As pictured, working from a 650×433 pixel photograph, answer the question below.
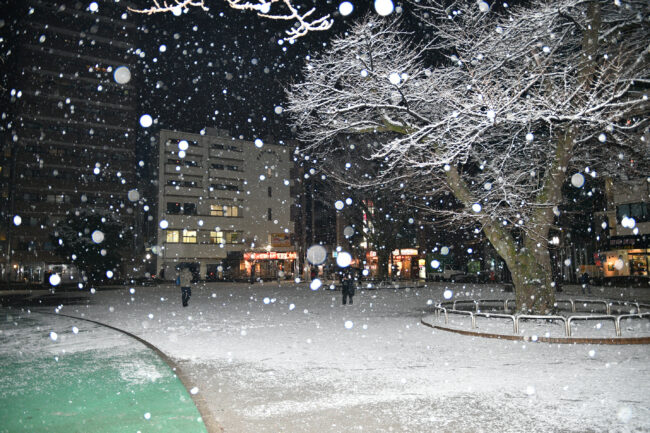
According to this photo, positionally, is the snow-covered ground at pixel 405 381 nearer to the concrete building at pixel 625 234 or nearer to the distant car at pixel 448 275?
the concrete building at pixel 625 234

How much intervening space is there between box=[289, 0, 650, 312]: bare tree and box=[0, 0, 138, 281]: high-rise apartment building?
154 ft

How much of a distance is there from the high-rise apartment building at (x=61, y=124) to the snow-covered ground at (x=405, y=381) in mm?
48658

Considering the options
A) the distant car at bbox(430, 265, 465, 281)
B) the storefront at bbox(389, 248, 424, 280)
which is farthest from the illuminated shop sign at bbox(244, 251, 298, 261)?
the distant car at bbox(430, 265, 465, 281)

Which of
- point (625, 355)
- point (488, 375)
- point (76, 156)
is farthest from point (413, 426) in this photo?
point (76, 156)

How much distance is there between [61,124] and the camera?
5703 centimetres

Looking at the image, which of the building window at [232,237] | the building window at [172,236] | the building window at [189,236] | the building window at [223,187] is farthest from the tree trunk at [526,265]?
the building window at [223,187]

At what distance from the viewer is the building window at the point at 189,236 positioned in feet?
198

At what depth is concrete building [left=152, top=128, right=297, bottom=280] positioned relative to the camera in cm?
A: 5762

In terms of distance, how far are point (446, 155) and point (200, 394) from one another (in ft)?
24.4

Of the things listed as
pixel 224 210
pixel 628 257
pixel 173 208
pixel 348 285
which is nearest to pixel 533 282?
pixel 348 285

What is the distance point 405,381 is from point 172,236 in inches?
2255

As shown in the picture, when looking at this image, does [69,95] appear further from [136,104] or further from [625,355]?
[625,355]

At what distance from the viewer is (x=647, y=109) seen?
12086 mm

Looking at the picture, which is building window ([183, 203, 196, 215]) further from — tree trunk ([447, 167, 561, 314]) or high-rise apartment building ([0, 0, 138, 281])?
tree trunk ([447, 167, 561, 314])
